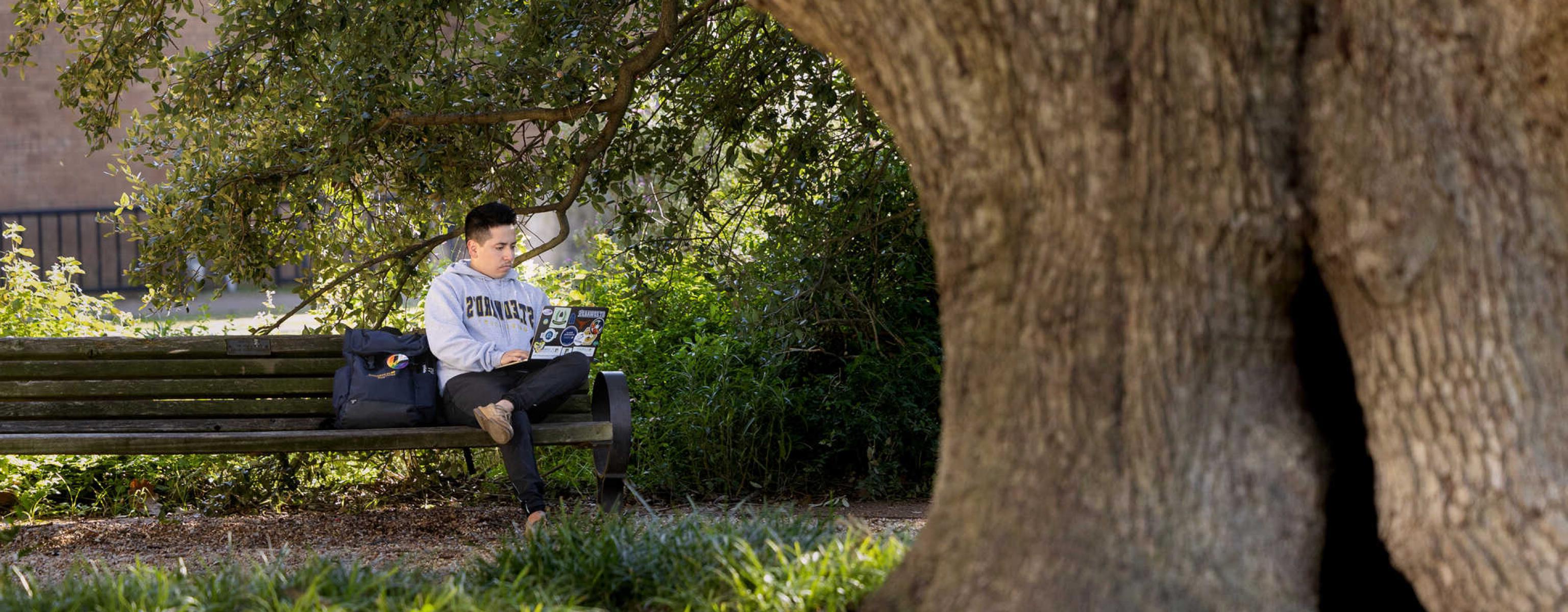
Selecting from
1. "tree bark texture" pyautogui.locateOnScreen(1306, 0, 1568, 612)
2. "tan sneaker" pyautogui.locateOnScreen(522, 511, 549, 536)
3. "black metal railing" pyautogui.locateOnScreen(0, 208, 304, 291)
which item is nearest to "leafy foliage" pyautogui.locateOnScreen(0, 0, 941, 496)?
"tan sneaker" pyautogui.locateOnScreen(522, 511, 549, 536)

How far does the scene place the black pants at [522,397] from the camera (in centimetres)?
480

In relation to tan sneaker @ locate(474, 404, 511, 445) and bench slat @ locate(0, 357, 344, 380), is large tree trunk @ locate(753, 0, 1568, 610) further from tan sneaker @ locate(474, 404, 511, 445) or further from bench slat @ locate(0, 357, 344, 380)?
bench slat @ locate(0, 357, 344, 380)

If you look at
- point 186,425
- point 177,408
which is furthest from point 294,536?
point 177,408

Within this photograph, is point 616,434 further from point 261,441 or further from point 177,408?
point 177,408

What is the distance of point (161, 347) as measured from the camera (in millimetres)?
5395

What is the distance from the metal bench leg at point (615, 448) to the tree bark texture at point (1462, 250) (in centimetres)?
305

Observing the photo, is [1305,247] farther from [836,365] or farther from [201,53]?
[201,53]

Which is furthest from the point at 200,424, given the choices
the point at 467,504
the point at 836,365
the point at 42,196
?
the point at 42,196

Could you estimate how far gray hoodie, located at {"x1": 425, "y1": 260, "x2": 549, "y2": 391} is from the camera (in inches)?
193

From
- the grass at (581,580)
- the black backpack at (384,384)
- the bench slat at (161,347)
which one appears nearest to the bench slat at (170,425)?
the bench slat at (161,347)

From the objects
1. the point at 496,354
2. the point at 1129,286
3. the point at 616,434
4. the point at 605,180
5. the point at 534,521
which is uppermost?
the point at 605,180

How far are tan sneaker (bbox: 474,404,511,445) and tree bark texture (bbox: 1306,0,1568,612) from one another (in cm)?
308

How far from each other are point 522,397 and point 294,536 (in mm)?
1190

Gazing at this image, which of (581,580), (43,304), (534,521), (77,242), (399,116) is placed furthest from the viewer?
(77,242)
